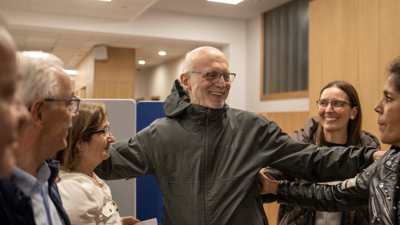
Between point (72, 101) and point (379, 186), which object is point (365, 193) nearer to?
point (379, 186)

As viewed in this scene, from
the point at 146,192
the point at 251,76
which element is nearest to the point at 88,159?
the point at 146,192

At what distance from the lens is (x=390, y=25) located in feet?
10.2

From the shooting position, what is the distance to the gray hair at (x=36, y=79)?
0.96m

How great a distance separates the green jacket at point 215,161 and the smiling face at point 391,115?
244mm

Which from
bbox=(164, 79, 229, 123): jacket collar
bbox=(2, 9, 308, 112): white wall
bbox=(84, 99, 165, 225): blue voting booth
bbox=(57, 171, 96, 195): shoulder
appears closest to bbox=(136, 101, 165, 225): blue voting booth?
bbox=(84, 99, 165, 225): blue voting booth

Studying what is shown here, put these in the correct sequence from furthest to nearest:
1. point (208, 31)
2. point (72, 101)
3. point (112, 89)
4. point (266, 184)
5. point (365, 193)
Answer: point (112, 89)
point (208, 31)
point (266, 184)
point (365, 193)
point (72, 101)

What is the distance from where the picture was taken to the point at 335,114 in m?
2.11

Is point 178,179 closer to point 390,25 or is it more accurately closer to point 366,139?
point 366,139

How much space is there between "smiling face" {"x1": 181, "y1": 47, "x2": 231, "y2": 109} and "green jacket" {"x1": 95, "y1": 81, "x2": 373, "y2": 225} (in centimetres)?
5

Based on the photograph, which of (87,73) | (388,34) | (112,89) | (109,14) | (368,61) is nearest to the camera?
(388,34)

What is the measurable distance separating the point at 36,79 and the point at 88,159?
A: 2.44 feet

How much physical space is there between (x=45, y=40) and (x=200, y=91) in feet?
24.7

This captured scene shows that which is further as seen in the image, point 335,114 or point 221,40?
point 221,40

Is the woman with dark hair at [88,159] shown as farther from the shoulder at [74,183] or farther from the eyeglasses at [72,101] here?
the eyeglasses at [72,101]
